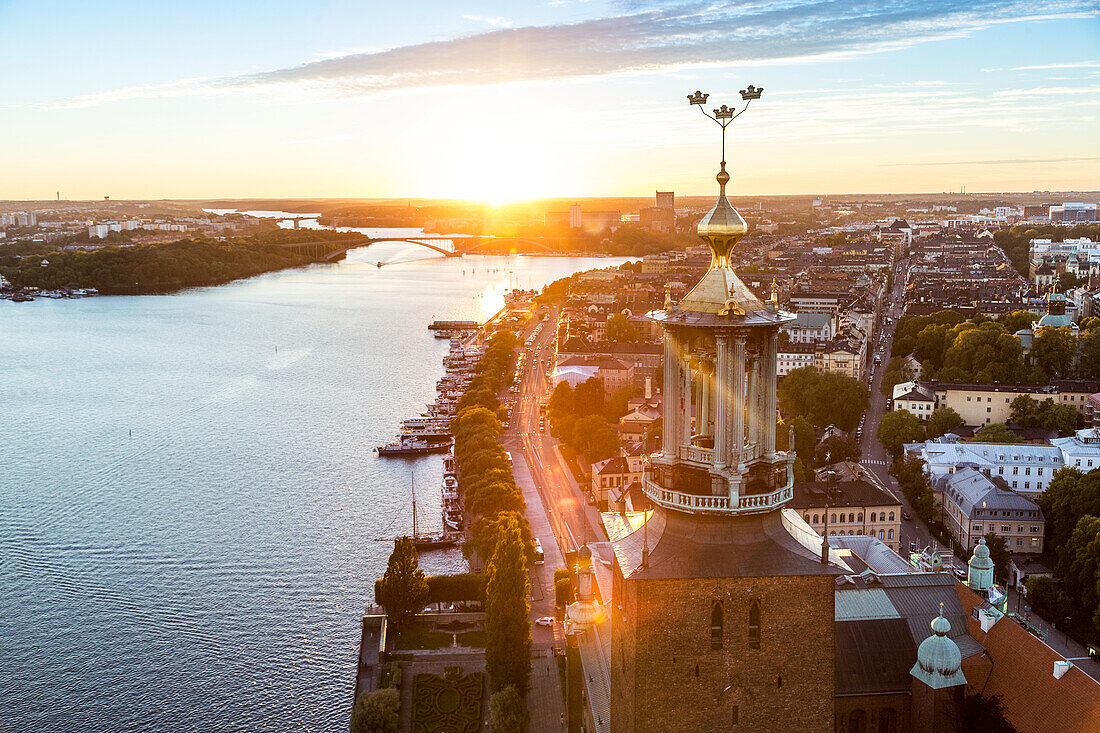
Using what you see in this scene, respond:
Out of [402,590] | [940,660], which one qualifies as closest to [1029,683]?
[940,660]

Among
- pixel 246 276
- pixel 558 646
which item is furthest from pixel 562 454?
pixel 246 276

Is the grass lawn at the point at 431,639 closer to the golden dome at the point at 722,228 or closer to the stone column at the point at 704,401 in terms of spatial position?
the stone column at the point at 704,401

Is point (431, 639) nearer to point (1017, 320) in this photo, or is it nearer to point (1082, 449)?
point (1082, 449)

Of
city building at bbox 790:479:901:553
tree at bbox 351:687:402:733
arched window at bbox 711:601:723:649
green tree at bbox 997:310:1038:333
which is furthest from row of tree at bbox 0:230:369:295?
arched window at bbox 711:601:723:649

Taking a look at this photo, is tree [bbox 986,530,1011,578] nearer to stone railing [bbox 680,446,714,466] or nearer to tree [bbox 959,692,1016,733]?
tree [bbox 959,692,1016,733]

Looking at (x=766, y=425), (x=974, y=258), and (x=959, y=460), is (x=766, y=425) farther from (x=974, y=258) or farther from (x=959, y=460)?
(x=974, y=258)

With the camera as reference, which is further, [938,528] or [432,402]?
[432,402]
